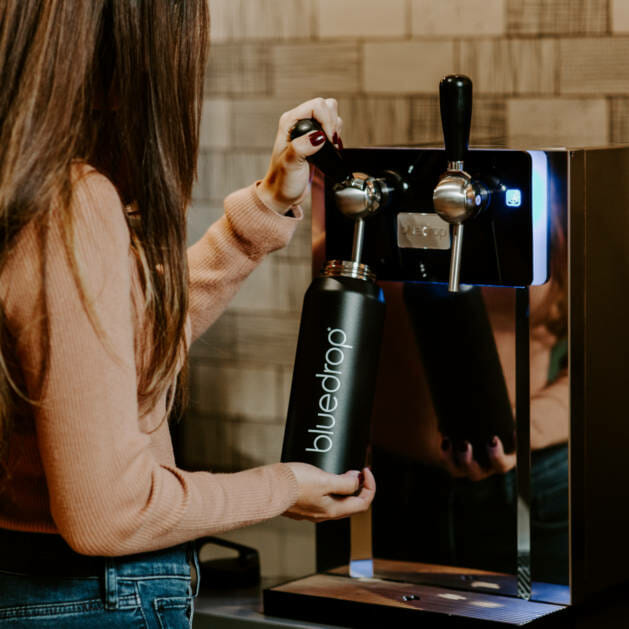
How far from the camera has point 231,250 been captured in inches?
46.4

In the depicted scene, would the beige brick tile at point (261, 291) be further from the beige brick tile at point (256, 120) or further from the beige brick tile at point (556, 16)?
the beige brick tile at point (556, 16)

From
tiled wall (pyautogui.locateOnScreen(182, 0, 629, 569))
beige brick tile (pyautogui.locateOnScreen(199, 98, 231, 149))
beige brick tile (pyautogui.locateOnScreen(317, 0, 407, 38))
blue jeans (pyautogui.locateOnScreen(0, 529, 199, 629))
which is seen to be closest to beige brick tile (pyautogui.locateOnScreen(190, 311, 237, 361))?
tiled wall (pyautogui.locateOnScreen(182, 0, 629, 569))

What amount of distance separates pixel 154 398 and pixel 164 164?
0.58ft

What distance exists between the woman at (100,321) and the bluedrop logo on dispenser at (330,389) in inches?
2.5

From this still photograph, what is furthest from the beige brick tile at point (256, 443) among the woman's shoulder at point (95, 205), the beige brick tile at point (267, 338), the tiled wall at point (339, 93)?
the woman's shoulder at point (95, 205)

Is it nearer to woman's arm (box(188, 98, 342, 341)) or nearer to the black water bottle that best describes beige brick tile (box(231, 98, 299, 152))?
woman's arm (box(188, 98, 342, 341))

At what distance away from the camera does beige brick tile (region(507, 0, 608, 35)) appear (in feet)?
4.61

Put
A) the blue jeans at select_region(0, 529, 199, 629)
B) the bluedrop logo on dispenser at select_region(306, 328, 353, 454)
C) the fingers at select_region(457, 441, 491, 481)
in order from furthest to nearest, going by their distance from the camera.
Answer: the fingers at select_region(457, 441, 491, 481)
the bluedrop logo on dispenser at select_region(306, 328, 353, 454)
the blue jeans at select_region(0, 529, 199, 629)

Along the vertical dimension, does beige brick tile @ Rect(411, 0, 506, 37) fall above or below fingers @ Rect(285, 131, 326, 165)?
above

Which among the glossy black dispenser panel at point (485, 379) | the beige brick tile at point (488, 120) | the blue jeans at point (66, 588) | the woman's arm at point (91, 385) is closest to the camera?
the woman's arm at point (91, 385)

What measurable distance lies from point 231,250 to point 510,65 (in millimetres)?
539

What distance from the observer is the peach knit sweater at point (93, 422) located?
28.3 inches

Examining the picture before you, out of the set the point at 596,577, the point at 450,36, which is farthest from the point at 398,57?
the point at 596,577

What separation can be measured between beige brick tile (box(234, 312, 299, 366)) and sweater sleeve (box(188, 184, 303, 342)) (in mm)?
545
